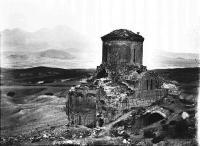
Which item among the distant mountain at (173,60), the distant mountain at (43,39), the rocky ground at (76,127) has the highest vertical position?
the distant mountain at (43,39)

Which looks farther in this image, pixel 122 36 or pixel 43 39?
pixel 122 36

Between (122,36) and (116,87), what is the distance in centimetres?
193

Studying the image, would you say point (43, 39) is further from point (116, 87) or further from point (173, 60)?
point (173, 60)

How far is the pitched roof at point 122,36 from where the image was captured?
15.3 metres

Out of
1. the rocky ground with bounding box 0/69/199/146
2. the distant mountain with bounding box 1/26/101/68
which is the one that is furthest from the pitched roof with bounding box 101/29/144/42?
the rocky ground with bounding box 0/69/199/146

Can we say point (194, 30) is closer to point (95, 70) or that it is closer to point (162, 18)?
point (162, 18)

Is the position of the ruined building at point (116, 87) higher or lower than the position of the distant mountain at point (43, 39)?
lower

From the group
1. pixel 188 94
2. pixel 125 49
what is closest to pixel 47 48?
pixel 125 49

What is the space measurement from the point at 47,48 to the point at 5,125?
3.25m

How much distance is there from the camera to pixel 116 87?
16.1 meters

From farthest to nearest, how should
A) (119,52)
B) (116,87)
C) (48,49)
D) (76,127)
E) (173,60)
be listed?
(119,52) < (116,87) < (48,49) < (76,127) < (173,60)

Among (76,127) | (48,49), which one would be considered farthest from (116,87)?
(48,49)

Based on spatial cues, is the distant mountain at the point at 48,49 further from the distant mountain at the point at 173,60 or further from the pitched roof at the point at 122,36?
the distant mountain at the point at 173,60

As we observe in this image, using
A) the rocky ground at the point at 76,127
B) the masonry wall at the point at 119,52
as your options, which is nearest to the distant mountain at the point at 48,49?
the masonry wall at the point at 119,52
